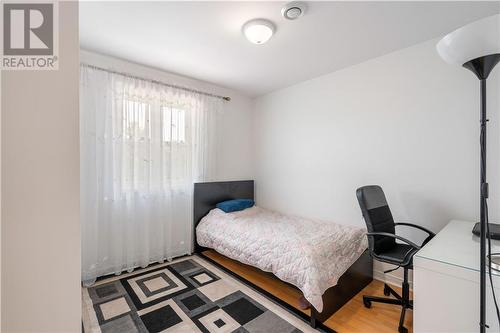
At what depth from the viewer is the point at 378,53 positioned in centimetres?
244

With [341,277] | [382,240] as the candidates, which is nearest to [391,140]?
[382,240]

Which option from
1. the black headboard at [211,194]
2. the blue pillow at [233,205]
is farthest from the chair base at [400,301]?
the black headboard at [211,194]

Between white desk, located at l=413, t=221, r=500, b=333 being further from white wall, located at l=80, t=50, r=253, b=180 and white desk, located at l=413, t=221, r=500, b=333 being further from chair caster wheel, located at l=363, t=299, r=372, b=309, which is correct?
white wall, located at l=80, t=50, r=253, b=180

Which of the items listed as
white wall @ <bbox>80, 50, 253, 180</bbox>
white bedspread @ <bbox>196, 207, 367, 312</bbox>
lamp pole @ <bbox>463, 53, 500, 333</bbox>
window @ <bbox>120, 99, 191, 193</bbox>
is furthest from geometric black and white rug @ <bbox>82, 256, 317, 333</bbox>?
white wall @ <bbox>80, 50, 253, 180</bbox>

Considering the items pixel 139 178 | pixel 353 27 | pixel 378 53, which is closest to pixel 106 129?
pixel 139 178

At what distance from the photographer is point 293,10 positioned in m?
1.72

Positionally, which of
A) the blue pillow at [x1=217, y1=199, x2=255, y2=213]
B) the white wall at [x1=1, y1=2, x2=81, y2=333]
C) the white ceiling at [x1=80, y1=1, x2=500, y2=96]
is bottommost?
the blue pillow at [x1=217, y1=199, x2=255, y2=213]

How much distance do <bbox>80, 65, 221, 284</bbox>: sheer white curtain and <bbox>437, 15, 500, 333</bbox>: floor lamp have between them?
9.07ft

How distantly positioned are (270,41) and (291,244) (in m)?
2.02

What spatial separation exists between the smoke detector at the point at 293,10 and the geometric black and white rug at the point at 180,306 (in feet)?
8.30

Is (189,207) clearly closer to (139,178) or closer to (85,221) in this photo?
(139,178)

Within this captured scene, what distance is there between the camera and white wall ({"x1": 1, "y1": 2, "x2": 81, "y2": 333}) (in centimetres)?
56

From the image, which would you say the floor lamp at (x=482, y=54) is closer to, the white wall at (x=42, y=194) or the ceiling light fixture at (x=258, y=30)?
the ceiling light fixture at (x=258, y=30)

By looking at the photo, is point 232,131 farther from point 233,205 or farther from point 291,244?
point 291,244
